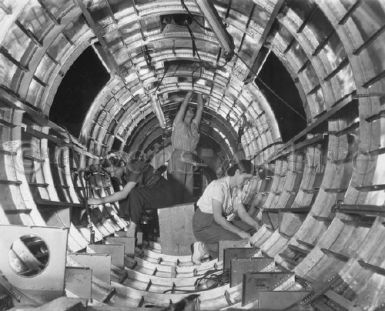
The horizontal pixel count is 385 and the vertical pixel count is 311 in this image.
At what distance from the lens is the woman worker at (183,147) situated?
12.6m

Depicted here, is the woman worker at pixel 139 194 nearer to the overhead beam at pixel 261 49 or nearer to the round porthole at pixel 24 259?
the overhead beam at pixel 261 49

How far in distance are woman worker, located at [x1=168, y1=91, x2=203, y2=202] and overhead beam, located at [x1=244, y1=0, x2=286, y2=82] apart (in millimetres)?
3184

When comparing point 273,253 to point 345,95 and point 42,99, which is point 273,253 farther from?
point 42,99

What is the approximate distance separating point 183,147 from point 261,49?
4.78 m

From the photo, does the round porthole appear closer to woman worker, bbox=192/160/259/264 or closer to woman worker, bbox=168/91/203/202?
woman worker, bbox=192/160/259/264

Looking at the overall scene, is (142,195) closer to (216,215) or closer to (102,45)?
(216,215)

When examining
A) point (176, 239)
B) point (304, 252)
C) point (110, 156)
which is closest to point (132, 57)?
point (110, 156)

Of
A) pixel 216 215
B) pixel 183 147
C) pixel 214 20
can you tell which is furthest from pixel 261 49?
pixel 183 147

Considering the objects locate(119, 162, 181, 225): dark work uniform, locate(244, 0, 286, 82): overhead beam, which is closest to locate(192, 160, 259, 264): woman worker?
locate(119, 162, 181, 225): dark work uniform

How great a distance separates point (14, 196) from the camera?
5.75 metres

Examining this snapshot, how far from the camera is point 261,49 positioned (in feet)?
27.9

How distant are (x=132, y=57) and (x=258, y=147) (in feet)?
11.9

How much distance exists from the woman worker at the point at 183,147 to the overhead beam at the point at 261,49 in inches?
125

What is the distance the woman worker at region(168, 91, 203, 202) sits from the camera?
12648 mm
